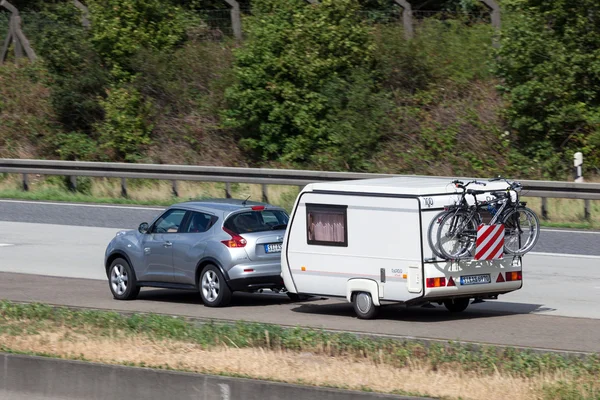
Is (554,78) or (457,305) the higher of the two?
(554,78)

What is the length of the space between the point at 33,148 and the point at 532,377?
29.6 m

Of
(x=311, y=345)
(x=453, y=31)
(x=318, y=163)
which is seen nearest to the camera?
(x=311, y=345)

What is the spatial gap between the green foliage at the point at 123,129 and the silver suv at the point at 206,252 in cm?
1764

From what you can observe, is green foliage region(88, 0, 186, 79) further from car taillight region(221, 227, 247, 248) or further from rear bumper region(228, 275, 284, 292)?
rear bumper region(228, 275, 284, 292)

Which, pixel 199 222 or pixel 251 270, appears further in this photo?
pixel 199 222

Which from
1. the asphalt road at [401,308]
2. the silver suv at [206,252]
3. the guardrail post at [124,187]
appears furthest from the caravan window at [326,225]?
the guardrail post at [124,187]

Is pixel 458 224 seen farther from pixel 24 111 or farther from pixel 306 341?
pixel 24 111

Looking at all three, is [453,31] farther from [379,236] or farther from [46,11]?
[379,236]

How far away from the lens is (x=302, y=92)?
31734 millimetres

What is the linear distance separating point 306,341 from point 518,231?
439 centimetres

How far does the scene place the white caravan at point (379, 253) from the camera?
1352cm

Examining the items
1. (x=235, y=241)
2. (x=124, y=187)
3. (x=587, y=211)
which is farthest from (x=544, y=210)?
(x=124, y=187)

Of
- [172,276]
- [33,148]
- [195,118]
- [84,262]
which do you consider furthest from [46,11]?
[172,276]

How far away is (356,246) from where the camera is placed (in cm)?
1409
